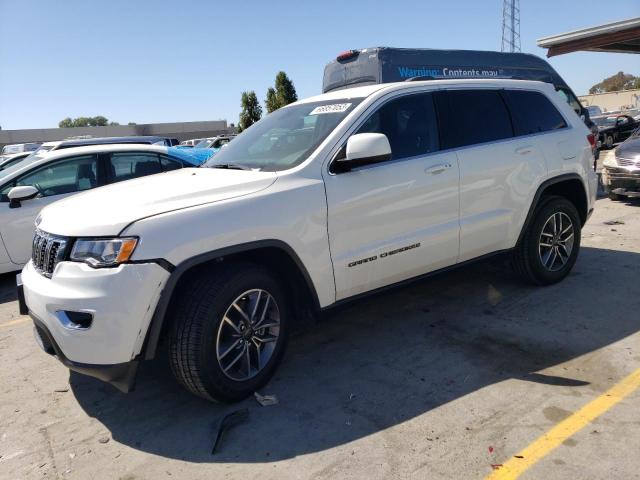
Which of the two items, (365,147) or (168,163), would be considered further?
(168,163)

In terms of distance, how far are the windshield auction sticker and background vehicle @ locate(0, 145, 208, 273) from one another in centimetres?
382

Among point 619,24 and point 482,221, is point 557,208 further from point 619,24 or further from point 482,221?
point 619,24

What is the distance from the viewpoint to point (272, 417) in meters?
3.07

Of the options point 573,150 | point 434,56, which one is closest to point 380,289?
point 573,150

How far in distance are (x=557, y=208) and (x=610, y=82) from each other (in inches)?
4525

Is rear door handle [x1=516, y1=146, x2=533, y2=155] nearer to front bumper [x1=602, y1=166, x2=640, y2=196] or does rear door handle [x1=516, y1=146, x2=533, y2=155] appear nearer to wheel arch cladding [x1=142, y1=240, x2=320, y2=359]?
wheel arch cladding [x1=142, y1=240, x2=320, y2=359]

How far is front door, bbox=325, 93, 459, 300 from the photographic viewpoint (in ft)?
11.3

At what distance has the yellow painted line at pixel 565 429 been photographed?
2477 millimetres

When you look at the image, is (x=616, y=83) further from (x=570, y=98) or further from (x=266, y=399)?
(x=266, y=399)

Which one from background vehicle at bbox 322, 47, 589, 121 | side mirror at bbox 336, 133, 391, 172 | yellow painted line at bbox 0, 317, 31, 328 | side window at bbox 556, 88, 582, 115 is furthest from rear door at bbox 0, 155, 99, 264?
side window at bbox 556, 88, 582, 115

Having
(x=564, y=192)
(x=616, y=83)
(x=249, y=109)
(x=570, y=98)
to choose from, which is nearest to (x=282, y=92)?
(x=249, y=109)

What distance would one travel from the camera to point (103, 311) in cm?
270

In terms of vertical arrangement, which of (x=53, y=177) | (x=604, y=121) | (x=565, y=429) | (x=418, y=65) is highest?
(x=418, y=65)

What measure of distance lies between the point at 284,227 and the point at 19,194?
4327mm
